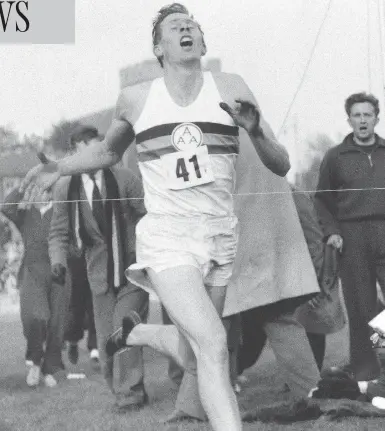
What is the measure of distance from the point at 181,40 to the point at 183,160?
432mm

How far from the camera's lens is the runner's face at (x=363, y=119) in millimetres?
4484

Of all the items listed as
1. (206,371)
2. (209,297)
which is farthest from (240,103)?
(206,371)

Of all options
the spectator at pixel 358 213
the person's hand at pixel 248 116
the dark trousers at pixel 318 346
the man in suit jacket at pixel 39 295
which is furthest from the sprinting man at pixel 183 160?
the dark trousers at pixel 318 346

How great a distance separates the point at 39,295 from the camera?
426 cm

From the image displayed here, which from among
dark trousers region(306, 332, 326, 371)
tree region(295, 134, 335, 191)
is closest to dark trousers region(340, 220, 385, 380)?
dark trousers region(306, 332, 326, 371)

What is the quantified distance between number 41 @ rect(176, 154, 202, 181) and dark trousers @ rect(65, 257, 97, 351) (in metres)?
0.65

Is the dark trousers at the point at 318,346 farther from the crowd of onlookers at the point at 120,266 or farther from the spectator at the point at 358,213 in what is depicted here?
the spectator at the point at 358,213

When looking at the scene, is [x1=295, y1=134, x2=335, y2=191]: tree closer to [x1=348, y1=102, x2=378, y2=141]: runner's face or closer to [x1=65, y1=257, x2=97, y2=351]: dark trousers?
[x1=348, y1=102, x2=378, y2=141]: runner's face

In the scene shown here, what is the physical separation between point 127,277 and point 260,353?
2.22 ft

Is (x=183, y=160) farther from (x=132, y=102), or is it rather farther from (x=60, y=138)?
(x=60, y=138)

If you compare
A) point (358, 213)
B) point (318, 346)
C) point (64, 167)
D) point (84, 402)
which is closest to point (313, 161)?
point (358, 213)

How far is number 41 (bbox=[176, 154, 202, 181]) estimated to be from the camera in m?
3.82

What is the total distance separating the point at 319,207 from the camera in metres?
4.46

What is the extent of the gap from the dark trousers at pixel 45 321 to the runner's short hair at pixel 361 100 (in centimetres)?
134
